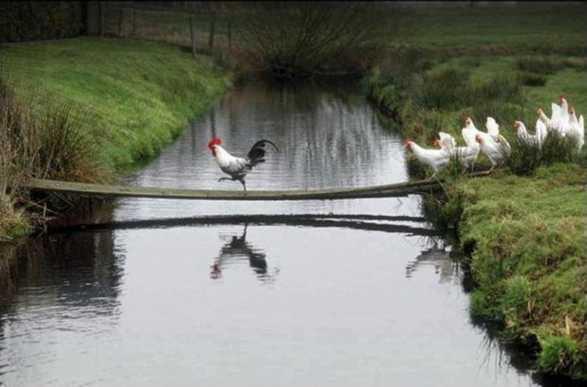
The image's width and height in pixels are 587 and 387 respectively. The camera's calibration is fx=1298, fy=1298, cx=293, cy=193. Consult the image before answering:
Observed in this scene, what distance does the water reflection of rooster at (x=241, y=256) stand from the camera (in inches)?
685

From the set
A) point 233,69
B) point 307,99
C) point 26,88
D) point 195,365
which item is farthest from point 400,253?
point 233,69

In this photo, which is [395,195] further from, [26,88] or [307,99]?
[307,99]

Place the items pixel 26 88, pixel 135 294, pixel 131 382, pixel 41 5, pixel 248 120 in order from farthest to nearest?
1. pixel 41 5
2. pixel 248 120
3. pixel 26 88
4. pixel 135 294
5. pixel 131 382

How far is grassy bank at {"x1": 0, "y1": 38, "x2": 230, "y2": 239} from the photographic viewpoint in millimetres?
22594

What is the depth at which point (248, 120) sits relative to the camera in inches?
1468

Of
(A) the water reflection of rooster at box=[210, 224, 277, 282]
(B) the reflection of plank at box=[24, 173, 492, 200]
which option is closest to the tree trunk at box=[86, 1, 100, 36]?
(B) the reflection of plank at box=[24, 173, 492, 200]

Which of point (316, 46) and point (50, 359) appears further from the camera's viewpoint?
point (316, 46)

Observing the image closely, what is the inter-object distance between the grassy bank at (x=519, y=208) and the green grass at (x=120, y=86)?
19.9ft

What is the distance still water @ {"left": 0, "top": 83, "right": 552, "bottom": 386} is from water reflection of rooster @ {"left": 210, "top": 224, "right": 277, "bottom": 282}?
0.14 feet

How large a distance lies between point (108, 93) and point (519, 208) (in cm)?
1788

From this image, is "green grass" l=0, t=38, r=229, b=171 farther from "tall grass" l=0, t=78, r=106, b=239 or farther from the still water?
the still water

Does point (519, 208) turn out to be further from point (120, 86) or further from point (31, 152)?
point (120, 86)

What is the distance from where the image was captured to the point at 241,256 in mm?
18531

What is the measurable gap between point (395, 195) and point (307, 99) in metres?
24.7
